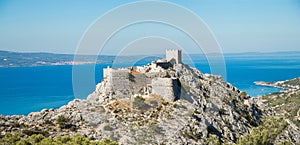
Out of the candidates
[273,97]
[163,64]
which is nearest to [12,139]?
[163,64]

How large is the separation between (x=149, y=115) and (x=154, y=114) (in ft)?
1.57

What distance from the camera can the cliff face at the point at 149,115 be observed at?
26703 mm

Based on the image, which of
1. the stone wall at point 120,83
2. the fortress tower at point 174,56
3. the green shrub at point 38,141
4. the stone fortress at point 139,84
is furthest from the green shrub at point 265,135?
the fortress tower at point 174,56

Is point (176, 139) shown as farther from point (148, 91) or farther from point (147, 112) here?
point (148, 91)

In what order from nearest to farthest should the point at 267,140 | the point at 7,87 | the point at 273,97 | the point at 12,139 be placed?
the point at 12,139 → the point at 267,140 → the point at 273,97 → the point at 7,87

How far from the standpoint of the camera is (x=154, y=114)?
29781 mm

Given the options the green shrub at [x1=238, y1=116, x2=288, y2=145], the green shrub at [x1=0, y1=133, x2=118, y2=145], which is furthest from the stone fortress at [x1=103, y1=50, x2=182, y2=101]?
the green shrub at [x1=0, y1=133, x2=118, y2=145]

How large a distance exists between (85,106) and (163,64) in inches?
447

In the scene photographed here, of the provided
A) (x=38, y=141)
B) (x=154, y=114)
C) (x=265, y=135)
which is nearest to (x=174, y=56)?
(x=154, y=114)

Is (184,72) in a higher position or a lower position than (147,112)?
higher

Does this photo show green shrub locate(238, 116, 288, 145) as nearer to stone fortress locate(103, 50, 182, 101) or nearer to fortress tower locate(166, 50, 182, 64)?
stone fortress locate(103, 50, 182, 101)

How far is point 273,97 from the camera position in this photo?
351ft

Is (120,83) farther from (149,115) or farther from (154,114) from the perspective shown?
(154,114)

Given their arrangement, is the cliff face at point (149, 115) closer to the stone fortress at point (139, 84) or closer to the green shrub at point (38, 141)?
the stone fortress at point (139, 84)
